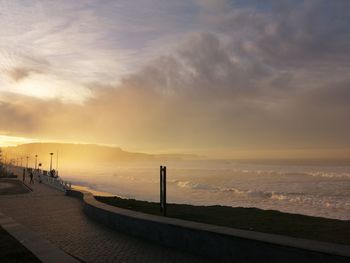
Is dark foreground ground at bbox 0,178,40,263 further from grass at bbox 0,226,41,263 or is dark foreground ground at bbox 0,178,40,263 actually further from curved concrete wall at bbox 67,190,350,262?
curved concrete wall at bbox 67,190,350,262

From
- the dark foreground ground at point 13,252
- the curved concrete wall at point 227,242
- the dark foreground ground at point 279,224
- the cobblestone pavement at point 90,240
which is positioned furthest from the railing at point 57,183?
the curved concrete wall at point 227,242

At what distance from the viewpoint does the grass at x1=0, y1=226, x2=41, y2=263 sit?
6.82 meters

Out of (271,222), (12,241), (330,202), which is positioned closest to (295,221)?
(271,222)

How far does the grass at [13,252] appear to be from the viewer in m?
6.82

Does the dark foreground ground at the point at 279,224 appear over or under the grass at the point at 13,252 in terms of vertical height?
over

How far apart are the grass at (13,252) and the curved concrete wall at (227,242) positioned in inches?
105

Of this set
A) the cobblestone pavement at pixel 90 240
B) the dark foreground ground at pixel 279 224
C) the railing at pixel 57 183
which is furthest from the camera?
the railing at pixel 57 183

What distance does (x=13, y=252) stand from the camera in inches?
288

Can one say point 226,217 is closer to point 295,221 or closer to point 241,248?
point 295,221

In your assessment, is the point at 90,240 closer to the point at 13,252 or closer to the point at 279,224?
the point at 13,252

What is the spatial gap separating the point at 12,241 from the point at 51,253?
5.85 feet

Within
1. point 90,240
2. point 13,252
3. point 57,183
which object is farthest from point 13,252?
point 57,183

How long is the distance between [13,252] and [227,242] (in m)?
4.51

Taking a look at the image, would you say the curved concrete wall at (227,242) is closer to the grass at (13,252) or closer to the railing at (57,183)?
the grass at (13,252)
